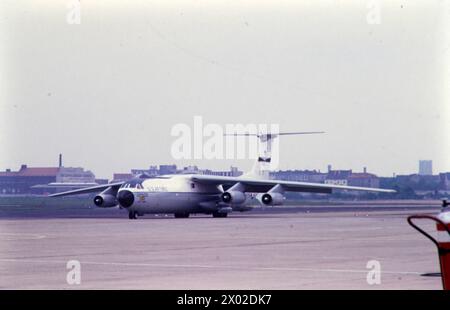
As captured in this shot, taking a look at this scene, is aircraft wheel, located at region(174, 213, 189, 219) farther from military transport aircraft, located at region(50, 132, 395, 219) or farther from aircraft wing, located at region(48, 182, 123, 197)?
aircraft wing, located at region(48, 182, 123, 197)

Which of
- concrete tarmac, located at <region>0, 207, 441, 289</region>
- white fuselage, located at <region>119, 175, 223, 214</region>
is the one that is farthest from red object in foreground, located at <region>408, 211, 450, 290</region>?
white fuselage, located at <region>119, 175, 223, 214</region>

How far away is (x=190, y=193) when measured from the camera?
199 ft

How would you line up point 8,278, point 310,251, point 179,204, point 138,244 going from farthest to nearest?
point 179,204
point 138,244
point 310,251
point 8,278

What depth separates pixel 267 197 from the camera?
6169cm

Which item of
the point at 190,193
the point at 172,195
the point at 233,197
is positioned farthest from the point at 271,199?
the point at 172,195

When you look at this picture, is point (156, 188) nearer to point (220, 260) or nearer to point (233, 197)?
point (233, 197)

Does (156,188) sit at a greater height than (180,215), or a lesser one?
greater

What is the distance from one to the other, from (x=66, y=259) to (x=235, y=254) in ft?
13.4

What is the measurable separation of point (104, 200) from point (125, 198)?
254 inches

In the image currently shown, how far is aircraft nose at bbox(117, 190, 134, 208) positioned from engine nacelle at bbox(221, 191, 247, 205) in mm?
6355

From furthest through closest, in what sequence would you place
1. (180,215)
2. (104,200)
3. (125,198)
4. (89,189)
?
(89,189) → (104,200) → (180,215) → (125,198)

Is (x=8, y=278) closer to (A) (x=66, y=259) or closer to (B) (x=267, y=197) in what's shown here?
(A) (x=66, y=259)
